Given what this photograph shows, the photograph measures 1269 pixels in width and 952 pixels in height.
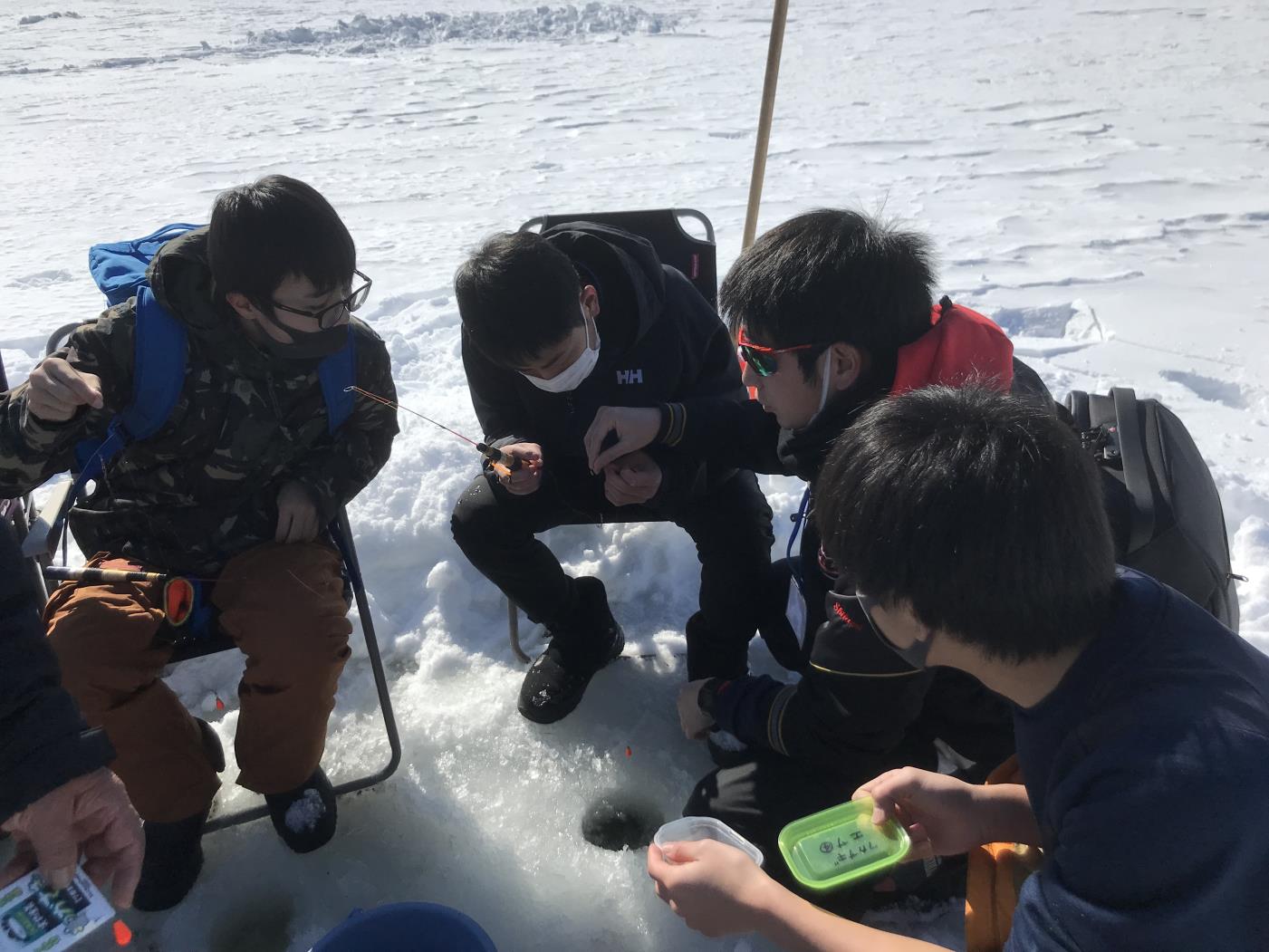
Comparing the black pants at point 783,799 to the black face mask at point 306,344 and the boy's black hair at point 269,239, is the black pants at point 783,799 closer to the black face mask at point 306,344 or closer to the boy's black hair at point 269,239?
the black face mask at point 306,344

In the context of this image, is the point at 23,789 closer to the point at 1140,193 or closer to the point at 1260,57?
the point at 1140,193

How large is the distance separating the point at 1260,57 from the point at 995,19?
4.42 meters

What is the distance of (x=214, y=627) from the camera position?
220cm

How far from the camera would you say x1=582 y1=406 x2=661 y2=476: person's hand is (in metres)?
2.33

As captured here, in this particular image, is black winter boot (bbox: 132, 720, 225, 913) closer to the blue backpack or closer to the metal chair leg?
the blue backpack

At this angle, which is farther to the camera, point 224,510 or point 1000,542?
point 224,510

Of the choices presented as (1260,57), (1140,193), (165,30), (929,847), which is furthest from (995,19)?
(929,847)

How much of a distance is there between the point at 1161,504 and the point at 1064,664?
663 mm

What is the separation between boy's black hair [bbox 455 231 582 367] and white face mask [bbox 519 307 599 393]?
0.44 feet

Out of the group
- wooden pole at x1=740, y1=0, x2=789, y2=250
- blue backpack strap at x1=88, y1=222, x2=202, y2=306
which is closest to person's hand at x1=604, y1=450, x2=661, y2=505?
blue backpack strap at x1=88, y1=222, x2=202, y2=306

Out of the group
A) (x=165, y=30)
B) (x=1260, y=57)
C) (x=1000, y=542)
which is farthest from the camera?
(x=165, y=30)

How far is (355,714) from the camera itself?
2596 millimetres

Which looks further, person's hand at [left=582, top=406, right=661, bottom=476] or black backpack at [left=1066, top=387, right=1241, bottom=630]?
person's hand at [left=582, top=406, right=661, bottom=476]

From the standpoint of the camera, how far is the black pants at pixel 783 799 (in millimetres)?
1971
